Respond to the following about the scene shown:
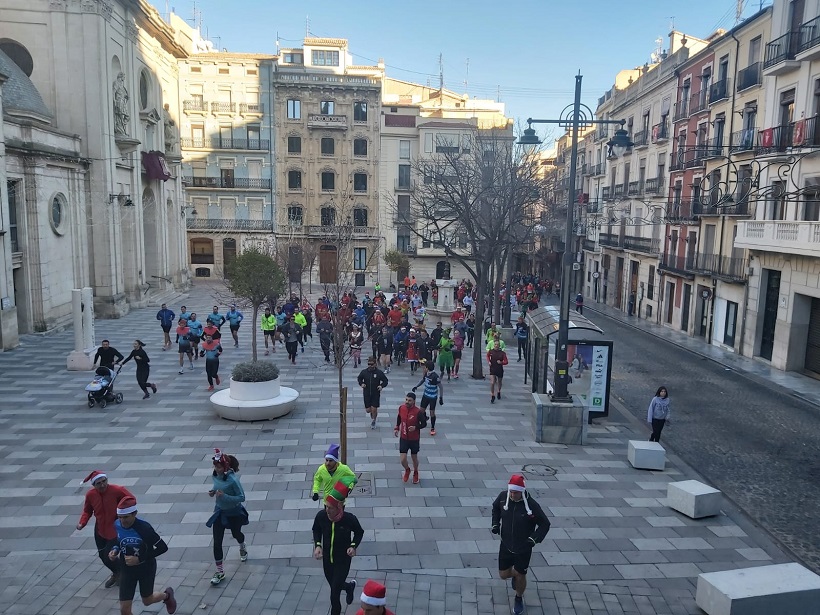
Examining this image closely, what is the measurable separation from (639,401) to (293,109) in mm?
38006

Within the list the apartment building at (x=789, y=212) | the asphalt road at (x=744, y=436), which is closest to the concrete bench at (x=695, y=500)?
the asphalt road at (x=744, y=436)

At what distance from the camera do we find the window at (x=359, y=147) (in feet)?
157

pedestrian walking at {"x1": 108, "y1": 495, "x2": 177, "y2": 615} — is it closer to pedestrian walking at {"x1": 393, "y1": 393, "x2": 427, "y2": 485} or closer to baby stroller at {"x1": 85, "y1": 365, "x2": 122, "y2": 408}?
pedestrian walking at {"x1": 393, "y1": 393, "x2": 427, "y2": 485}

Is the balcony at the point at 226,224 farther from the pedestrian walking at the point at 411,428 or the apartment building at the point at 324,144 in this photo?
the pedestrian walking at the point at 411,428

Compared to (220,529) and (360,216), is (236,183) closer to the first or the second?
(360,216)

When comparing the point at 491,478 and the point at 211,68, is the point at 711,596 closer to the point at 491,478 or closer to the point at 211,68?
the point at 491,478

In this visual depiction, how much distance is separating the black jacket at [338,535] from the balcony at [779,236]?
19860 mm

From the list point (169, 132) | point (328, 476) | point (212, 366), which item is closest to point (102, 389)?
point (212, 366)

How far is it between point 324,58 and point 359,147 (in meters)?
7.45

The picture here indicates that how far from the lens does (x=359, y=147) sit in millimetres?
48094

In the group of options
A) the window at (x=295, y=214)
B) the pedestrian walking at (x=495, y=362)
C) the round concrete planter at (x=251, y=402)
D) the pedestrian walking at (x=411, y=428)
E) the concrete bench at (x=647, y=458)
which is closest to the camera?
the pedestrian walking at (x=411, y=428)

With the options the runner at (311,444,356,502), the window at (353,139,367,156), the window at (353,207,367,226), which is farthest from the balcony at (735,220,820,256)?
the window at (353,139,367,156)

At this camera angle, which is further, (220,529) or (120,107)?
(120,107)

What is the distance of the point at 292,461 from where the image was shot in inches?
451
